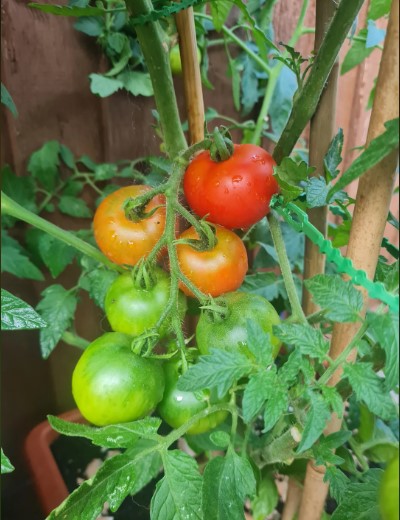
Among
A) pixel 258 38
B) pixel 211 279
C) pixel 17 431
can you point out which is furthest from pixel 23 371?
pixel 258 38

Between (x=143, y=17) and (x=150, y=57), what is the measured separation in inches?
1.7

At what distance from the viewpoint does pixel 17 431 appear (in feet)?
3.28

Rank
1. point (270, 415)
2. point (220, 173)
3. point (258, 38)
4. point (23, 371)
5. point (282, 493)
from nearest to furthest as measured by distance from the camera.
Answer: point (270, 415), point (220, 173), point (258, 38), point (282, 493), point (23, 371)

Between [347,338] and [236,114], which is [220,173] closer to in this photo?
[347,338]

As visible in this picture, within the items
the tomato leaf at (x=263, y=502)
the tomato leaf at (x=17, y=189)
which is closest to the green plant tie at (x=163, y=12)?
the tomato leaf at (x=17, y=189)

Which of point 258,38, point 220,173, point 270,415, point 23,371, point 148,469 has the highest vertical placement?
point 258,38

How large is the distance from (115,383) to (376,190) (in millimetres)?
280

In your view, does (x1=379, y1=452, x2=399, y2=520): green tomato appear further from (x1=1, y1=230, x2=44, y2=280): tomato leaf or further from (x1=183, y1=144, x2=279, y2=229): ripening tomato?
(x1=1, y1=230, x2=44, y2=280): tomato leaf

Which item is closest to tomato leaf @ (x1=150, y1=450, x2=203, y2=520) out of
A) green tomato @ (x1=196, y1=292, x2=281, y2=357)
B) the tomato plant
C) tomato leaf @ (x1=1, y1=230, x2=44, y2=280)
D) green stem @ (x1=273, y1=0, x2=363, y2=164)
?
the tomato plant

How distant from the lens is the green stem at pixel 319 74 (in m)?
0.40

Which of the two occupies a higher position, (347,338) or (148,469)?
(347,338)

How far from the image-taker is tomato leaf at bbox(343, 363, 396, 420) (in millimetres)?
305

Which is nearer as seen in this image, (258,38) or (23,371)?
(258,38)

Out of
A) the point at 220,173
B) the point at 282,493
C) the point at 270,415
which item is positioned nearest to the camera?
the point at 270,415
